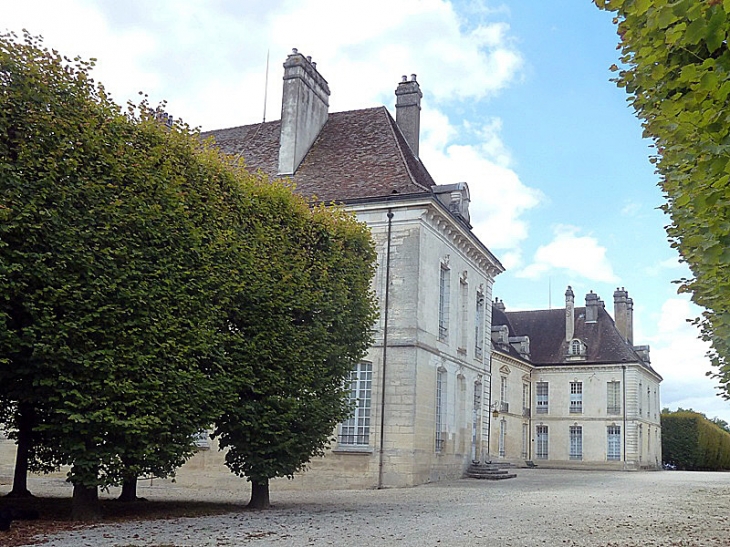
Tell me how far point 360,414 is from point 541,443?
76.4 feet

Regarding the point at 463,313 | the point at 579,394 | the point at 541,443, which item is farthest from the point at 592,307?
the point at 463,313

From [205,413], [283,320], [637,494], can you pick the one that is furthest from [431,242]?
[205,413]

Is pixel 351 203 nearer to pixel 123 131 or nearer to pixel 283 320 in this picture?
pixel 283 320

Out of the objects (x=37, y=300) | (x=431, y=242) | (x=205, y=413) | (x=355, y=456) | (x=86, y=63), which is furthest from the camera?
(x=431, y=242)

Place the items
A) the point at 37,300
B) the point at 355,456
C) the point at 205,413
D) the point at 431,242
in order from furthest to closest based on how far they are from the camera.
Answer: the point at 431,242 → the point at 355,456 → the point at 205,413 → the point at 37,300

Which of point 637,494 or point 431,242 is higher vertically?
point 431,242

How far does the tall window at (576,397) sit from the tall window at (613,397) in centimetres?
136

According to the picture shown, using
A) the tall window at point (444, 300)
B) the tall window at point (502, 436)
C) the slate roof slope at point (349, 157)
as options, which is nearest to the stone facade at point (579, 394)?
the tall window at point (502, 436)

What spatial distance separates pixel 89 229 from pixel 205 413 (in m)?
2.90

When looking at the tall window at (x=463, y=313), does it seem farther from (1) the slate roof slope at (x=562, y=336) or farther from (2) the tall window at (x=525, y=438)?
(2) the tall window at (x=525, y=438)

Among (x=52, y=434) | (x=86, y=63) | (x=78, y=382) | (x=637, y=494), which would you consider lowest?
(x=637, y=494)

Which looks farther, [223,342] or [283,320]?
[283,320]

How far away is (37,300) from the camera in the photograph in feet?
27.6

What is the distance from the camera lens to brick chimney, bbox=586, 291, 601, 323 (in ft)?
131
